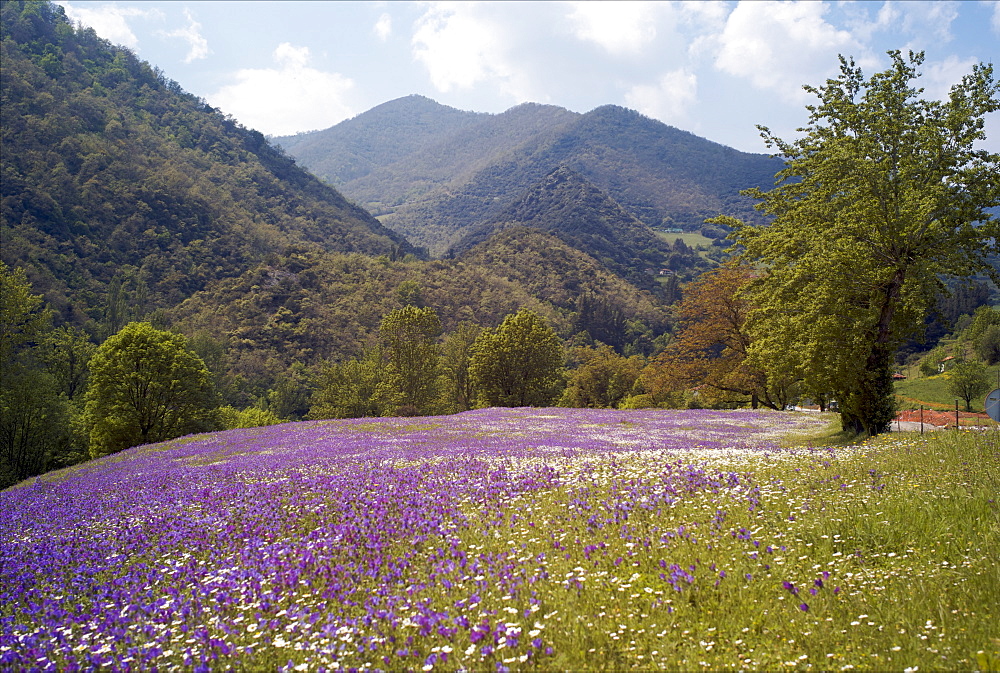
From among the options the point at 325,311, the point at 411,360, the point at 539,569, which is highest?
the point at 325,311

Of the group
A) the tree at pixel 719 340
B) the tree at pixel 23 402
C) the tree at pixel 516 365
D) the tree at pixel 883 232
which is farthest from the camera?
the tree at pixel 516 365

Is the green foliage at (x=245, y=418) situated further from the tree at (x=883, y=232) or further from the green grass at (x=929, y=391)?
the green grass at (x=929, y=391)

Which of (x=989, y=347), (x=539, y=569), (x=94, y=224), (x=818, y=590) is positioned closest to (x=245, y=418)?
(x=539, y=569)

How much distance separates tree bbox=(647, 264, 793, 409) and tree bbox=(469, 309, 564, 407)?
15.8 m

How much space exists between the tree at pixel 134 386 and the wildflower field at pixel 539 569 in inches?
1179

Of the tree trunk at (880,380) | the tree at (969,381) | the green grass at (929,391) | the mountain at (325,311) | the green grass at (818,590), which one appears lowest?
the green grass at (929,391)

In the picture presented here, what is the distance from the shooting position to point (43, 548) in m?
9.25

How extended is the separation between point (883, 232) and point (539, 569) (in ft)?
61.7

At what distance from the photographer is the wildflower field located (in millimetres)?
5086

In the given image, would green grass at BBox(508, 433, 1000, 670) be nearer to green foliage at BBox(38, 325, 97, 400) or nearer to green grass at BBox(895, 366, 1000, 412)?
green foliage at BBox(38, 325, 97, 400)

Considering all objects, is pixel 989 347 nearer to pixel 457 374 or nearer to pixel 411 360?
pixel 457 374

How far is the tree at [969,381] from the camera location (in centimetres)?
7231

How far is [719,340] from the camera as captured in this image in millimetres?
47969

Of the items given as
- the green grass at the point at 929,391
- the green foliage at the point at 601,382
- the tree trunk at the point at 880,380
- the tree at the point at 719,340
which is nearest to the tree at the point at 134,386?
the tree at the point at 719,340
